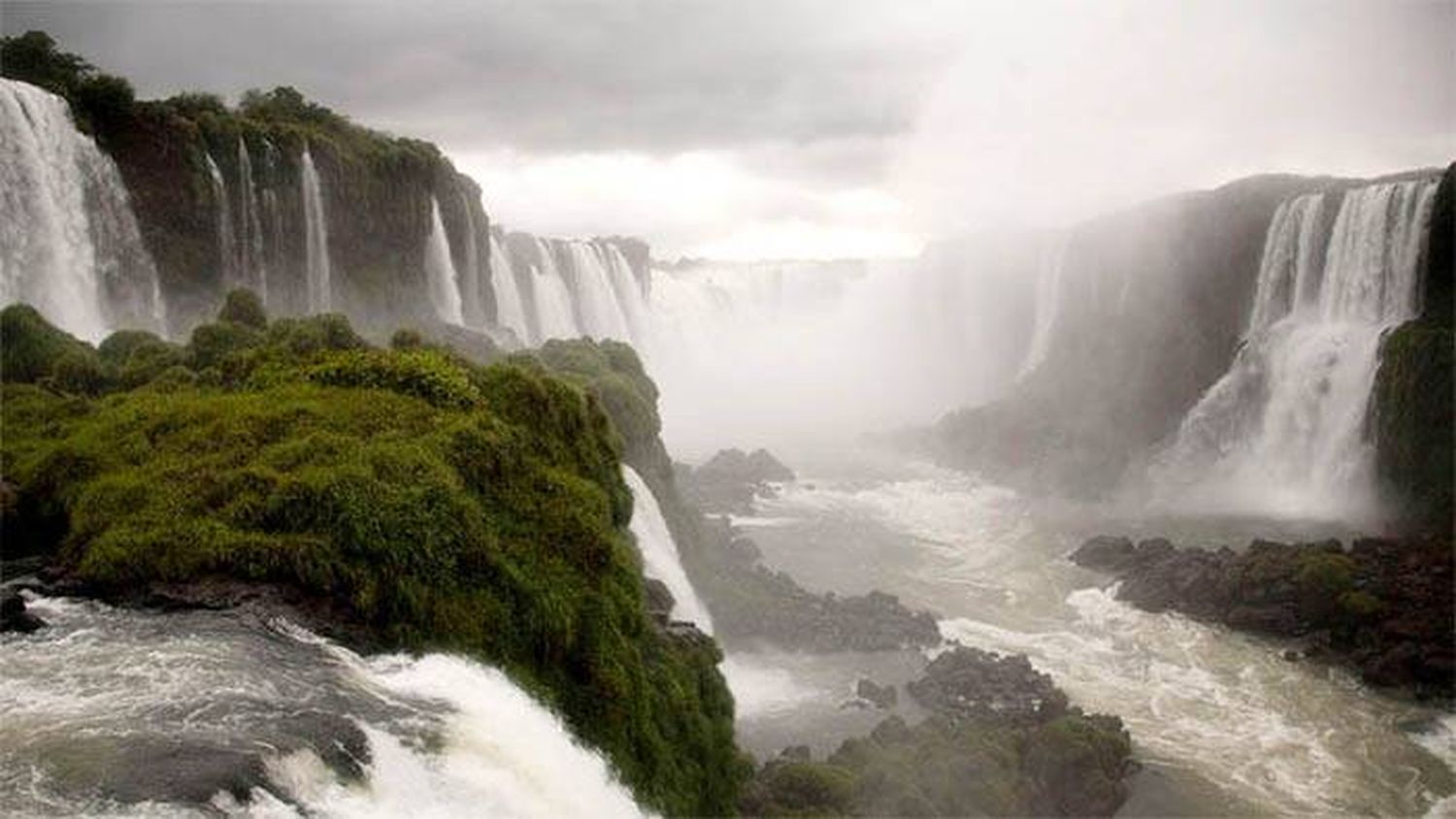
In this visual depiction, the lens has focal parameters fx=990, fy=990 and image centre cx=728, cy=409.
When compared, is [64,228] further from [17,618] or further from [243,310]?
[17,618]

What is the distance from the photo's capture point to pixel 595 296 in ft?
265

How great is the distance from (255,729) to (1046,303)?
76953 mm

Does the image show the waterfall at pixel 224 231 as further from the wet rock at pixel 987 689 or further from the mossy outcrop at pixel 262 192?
the wet rock at pixel 987 689

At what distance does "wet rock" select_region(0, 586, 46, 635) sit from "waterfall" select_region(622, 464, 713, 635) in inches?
570

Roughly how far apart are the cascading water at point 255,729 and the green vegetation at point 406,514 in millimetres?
825

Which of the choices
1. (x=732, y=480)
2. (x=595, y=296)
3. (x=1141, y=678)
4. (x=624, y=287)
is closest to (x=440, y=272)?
(x=732, y=480)

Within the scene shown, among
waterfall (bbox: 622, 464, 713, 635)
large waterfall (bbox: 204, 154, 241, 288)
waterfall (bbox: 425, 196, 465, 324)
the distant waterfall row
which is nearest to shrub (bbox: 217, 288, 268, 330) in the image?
waterfall (bbox: 622, 464, 713, 635)

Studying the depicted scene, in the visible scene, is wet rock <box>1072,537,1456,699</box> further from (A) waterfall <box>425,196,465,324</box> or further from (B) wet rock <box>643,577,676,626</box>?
(A) waterfall <box>425,196,465,324</box>

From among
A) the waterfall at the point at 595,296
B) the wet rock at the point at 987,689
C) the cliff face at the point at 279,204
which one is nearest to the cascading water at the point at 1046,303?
the waterfall at the point at 595,296

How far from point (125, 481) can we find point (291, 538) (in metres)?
3.14

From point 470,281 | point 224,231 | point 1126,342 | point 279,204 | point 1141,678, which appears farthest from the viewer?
point 1126,342

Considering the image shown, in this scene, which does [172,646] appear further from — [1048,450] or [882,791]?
[1048,450]

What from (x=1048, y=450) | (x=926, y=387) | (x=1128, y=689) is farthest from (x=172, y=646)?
(x=926, y=387)

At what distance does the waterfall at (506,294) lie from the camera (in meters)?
67.1
